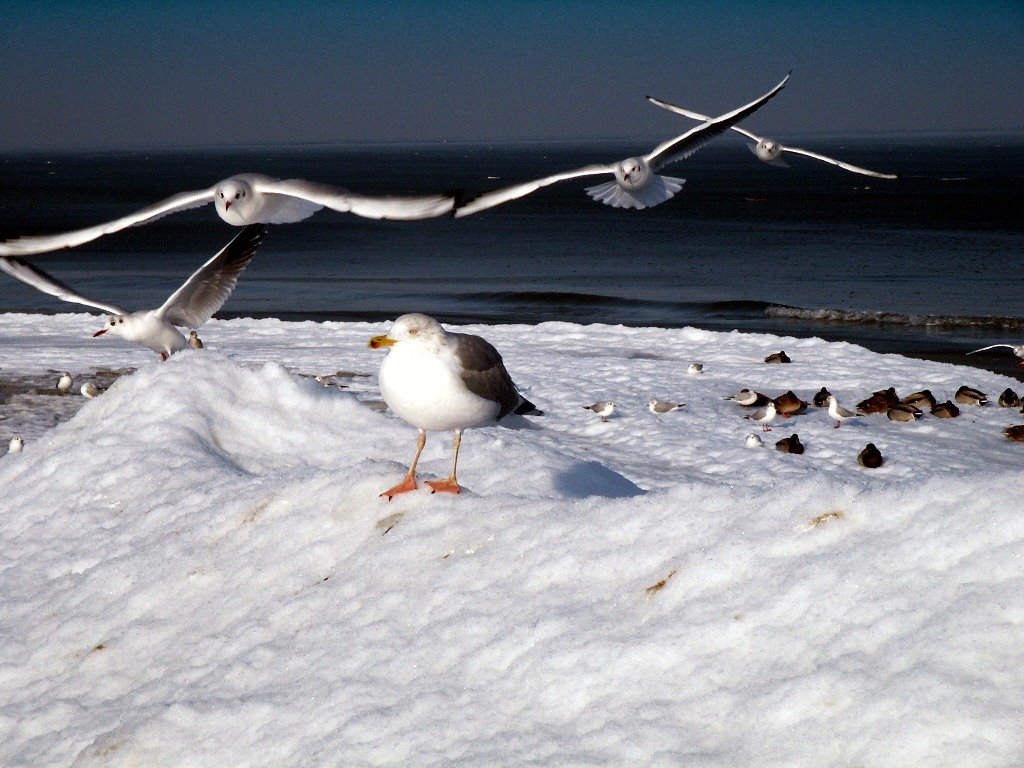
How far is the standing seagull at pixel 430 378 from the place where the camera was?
5.36m

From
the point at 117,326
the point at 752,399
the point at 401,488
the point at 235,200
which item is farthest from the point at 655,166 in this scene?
the point at 401,488

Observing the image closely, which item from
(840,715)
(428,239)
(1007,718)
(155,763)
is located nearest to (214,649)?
(155,763)

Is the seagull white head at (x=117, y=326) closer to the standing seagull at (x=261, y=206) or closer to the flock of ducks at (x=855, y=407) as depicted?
the standing seagull at (x=261, y=206)

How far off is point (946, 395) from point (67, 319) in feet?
51.0

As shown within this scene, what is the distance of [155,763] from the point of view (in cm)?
378

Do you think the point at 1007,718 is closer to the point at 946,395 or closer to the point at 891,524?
the point at 891,524

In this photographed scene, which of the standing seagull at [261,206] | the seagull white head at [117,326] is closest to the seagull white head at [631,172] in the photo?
the standing seagull at [261,206]

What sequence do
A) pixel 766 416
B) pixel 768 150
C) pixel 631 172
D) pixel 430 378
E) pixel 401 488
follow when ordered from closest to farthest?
pixel 401 488
pixel 430 378
pixel 766 416
pixel 631 172
pixel 768 150

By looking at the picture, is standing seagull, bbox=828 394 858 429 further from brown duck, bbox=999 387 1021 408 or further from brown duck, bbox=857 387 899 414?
brown duck, bbox=999 387 1021 408

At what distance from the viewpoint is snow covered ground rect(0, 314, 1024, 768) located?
3113 mm

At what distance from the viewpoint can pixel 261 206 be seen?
10.8 metres

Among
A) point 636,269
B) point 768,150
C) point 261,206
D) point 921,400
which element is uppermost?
point 768,150

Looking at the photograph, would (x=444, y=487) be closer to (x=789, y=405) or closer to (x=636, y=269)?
(x=789, y=405)

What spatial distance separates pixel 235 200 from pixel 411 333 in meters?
5.52
